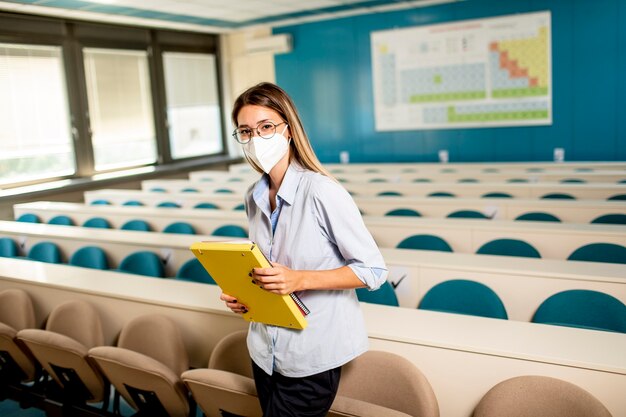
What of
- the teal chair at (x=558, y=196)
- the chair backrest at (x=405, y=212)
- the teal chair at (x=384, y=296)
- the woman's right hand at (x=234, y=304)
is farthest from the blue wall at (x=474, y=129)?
the woman's right hand at (x=234, y=304)

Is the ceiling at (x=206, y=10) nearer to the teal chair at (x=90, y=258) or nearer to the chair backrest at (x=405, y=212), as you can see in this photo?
the teal chair at (x=90, y=258)

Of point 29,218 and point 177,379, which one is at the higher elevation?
point 29,218

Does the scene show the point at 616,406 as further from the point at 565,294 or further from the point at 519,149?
the point at 519,149

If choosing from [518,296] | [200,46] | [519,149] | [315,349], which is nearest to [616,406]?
[315,349]

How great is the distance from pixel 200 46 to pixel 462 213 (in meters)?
7.06

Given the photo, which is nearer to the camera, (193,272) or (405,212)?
(193,272)

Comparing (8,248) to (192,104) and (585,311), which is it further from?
(192,104)

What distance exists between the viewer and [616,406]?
5.62 feet

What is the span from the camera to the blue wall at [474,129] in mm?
7418

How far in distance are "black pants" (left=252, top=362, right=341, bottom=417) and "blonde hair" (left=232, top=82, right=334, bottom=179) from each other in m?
0.55

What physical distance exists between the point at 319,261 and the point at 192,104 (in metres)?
8.94

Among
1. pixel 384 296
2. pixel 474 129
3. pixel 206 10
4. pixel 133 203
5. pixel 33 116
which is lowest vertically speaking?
pixel 384 296

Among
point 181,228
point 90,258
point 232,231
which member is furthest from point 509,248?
point 90,258

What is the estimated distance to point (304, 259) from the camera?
1455 millimetres
